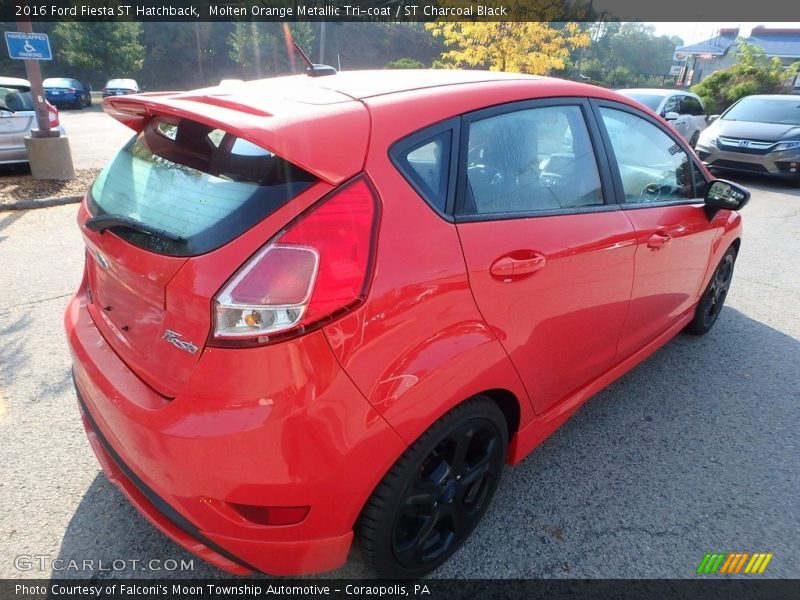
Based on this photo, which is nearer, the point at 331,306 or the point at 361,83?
the point at 331,306

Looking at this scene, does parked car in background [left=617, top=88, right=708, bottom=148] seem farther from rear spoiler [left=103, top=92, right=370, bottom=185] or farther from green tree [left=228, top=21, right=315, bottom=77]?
green tree [left=228, top=21, right=315, bottom=77]

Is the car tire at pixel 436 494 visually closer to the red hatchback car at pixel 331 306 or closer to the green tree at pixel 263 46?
the red hatchback car at pixel 331 306

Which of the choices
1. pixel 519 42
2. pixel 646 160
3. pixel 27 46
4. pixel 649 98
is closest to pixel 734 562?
pixel 646 160

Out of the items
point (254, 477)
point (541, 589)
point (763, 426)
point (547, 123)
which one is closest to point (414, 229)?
point (254, 477)

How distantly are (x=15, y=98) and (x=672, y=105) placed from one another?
12.1 metres

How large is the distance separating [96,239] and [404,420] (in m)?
1.23

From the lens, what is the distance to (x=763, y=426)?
2990 millimetres

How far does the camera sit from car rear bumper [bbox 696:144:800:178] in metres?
9.87

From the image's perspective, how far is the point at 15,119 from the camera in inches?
315

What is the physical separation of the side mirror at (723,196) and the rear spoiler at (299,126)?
2.34m

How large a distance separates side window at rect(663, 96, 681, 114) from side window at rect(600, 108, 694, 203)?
950 centimetres

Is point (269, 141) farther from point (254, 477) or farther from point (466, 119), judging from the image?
point (254, 477)

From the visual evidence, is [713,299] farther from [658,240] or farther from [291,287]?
[291,287]

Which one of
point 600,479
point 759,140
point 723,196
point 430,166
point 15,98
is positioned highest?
point 430,166
